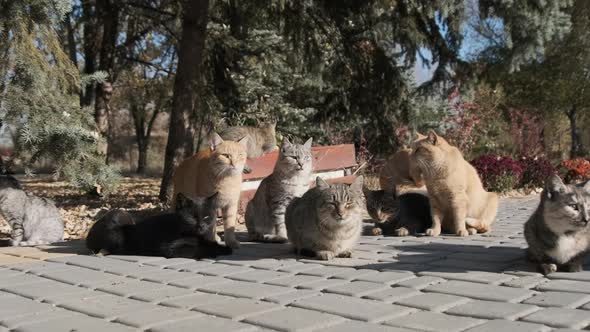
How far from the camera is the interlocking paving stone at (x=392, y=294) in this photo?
3289 millimetres

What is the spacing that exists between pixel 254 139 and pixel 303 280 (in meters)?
6.36

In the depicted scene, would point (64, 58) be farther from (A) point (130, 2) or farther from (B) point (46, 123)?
(A) point (130, 2)

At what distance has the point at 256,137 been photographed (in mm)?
10156

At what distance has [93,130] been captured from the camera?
20.7 ft

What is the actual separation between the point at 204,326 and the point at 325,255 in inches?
73.9

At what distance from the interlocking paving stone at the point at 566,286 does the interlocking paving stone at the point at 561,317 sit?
1.51ft

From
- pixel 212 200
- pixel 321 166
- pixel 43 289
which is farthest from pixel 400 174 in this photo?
pixel 43 289

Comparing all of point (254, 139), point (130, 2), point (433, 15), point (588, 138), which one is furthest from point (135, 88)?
point (588, 138)

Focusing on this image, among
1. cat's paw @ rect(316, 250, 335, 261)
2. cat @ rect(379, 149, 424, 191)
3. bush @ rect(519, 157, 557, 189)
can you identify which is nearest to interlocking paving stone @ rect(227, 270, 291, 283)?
cat's paw @ rect(316, 250, 335, 261)

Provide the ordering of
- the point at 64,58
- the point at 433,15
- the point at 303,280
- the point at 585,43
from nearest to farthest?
1. the point at 303,280
2. the point at 64,58
3. the point at 433,15
4. the point at 585,43

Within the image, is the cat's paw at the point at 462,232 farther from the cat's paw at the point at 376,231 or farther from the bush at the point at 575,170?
the bush at the point at 575,170

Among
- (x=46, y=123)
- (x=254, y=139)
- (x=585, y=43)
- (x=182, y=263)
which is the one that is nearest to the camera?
(x=182, y=263)

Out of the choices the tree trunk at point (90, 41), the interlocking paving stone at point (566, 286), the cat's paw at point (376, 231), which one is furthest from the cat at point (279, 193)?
the tree trunk at point (90, 41)

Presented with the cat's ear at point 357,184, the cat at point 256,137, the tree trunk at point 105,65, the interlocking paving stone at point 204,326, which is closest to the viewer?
the interlocking paving stone at point 204,326
